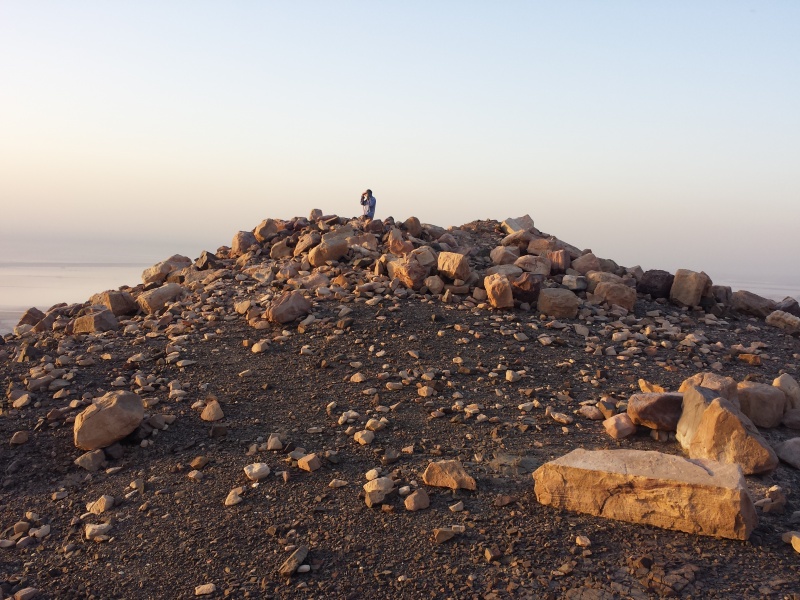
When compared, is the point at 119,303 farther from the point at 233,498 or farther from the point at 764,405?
the point at 764,405

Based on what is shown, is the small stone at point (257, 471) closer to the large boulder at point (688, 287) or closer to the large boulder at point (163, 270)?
the large boulder at point (163, 270)

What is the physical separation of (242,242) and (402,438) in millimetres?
6104

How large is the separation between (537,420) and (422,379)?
118 cm

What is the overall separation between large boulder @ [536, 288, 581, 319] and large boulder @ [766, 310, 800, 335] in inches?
118

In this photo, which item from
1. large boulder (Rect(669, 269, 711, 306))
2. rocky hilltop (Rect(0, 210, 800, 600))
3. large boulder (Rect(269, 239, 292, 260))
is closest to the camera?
rocky hilltop (Rect(0, 210, 800, 600))

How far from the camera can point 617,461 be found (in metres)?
4.34

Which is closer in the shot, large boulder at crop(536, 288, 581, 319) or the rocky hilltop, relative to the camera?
the rocky hilltop

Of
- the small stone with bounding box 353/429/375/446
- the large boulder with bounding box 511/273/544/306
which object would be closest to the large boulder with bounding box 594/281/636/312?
the large boulder with bounding box 511/273/544/306

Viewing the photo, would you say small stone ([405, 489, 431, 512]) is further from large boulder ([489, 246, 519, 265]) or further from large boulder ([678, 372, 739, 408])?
large boulder ([489, 246, 519, 265])

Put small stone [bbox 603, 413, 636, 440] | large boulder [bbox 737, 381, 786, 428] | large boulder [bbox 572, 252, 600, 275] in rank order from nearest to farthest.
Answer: small stone [bbox 603, 413, 636, 440] → large boulder [bbox 737, 381, 786, 428] → large boulder [bbox 572, 252, 600, 275]

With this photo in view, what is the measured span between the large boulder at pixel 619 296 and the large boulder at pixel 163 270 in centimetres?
634

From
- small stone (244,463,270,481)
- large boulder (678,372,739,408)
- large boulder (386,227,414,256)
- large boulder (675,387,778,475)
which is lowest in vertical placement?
small stone (244,463,270,481)

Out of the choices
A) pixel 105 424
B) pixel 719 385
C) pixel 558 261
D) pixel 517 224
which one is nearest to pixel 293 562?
pixel 105 424

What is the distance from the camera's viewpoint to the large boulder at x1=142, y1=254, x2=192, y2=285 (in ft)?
33.7
